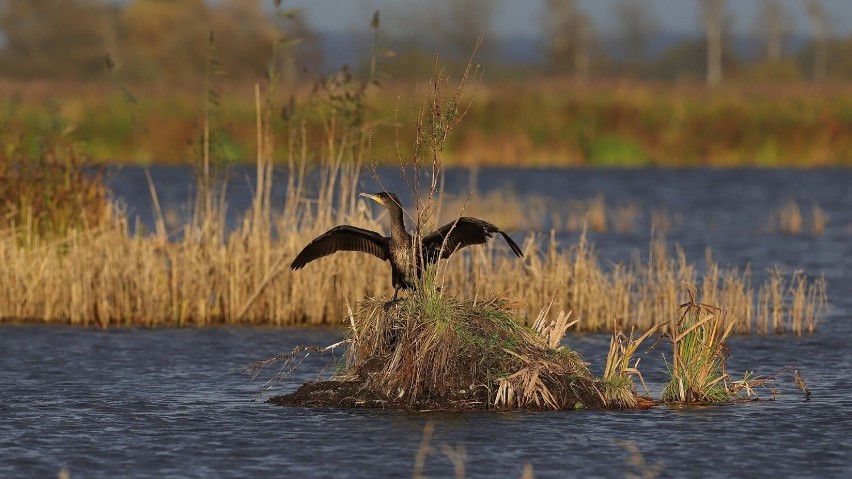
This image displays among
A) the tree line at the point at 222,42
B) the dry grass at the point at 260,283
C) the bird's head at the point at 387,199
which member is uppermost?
the tree line at the point at 222,42

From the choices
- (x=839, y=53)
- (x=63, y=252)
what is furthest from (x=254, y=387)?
(x=839, y=53)

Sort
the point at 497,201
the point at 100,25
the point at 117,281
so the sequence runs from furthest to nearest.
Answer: the point at 100,25 < the point at 497,201 < the point at 117,281

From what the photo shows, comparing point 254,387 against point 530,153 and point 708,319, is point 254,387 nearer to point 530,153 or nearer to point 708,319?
point 708,319

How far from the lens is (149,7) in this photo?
8188 centimetres

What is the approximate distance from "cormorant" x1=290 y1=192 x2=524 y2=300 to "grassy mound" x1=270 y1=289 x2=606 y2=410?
229 millimetres

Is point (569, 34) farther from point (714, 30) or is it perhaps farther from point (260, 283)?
point (260, 283)

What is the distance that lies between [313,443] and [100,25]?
74.3m

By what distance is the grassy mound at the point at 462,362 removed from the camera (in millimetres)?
10266

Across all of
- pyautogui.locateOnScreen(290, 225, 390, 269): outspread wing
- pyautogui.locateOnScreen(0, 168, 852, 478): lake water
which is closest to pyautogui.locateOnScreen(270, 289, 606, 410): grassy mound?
pyautogui.locateOnScreen(0, 168, 852, 478): lake water

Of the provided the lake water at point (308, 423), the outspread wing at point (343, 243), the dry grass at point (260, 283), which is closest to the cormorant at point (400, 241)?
the outspread wing at point (343, 243)

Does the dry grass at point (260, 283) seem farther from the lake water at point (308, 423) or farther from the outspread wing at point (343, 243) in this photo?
the outspread wing at point (343, 243)

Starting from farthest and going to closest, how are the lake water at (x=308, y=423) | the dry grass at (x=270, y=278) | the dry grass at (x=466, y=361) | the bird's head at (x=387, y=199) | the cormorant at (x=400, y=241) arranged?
the dry grass at (x=270, y=278)
the bird's head at (x=387, y=199)
the cormorant at (x=400, y=241)
the dry grass at (x=466, y=361)
the lake water at (x=308, y=423)

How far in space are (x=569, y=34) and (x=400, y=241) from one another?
85314 millimetres

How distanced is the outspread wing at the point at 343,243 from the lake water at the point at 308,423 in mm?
1103
